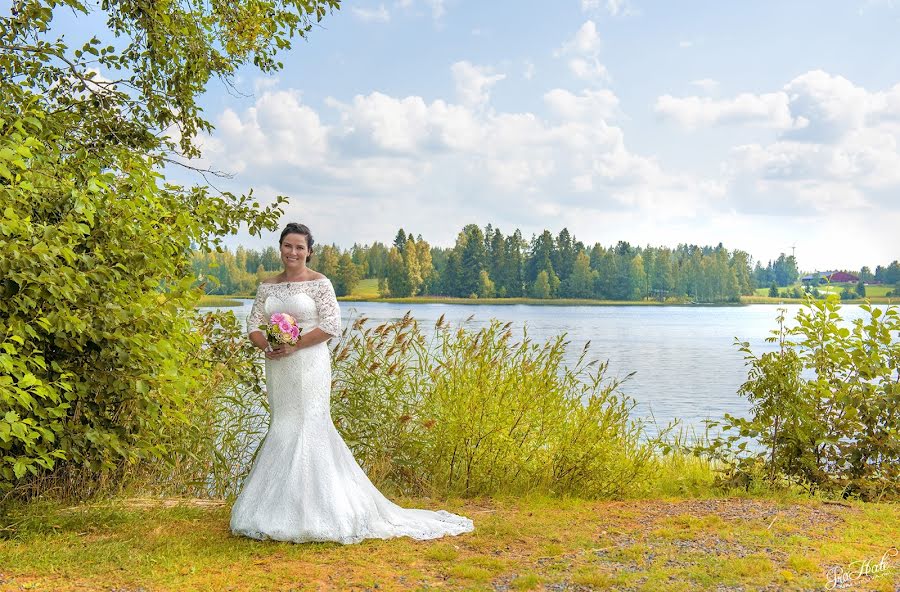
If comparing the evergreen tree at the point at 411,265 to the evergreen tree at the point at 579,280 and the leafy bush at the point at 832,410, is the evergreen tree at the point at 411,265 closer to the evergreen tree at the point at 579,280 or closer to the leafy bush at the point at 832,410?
the evergreen tree at the point at 579,280

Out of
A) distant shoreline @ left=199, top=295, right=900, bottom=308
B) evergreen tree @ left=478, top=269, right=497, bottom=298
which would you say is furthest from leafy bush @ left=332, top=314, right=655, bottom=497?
evergreen tree @ left=478, top=269, right=497, bottom=298

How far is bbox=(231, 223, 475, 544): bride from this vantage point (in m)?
5.73

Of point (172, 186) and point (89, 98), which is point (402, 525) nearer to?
point (172, 186)

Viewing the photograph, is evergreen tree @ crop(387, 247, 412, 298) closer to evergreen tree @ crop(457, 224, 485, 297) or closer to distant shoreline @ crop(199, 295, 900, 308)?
distant shoreline @ crop(199, 295, 900, 308)

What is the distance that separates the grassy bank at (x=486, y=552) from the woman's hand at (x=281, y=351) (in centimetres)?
143

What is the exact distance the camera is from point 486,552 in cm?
561

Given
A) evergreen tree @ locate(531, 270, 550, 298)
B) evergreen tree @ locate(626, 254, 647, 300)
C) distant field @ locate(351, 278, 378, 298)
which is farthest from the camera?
evergreen tree @ locate(626, 254, 647, 300)

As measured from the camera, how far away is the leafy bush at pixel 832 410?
7.66 meters

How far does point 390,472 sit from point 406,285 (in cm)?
6813

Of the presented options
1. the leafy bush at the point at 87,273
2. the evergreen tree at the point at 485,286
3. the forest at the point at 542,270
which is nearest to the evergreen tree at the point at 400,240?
the forest at the point at 542,270

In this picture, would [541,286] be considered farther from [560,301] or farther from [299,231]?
[299,231]

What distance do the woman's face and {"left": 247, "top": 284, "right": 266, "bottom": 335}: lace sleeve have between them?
33 cm

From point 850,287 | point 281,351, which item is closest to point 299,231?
point 281,351

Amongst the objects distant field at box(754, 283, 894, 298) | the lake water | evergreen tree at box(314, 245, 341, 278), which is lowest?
the lake water
